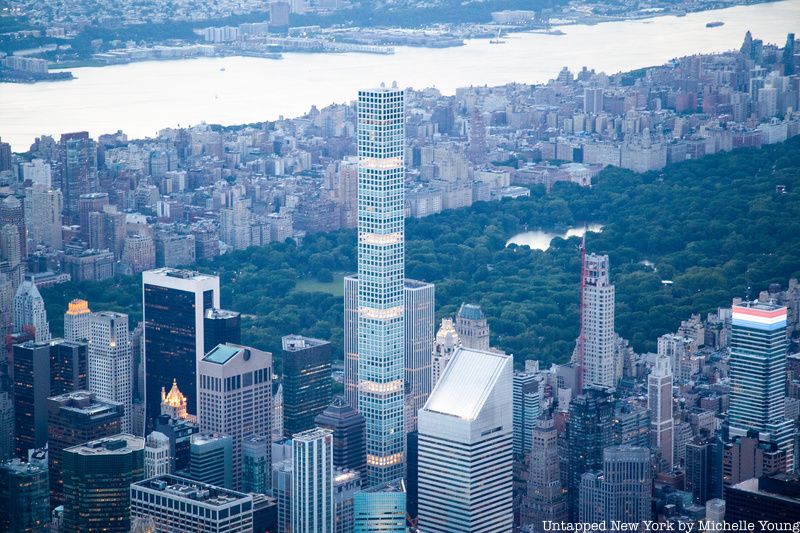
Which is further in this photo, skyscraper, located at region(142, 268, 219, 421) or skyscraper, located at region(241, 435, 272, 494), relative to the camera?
skyscraper, located at region(142, 268, 219, 421)

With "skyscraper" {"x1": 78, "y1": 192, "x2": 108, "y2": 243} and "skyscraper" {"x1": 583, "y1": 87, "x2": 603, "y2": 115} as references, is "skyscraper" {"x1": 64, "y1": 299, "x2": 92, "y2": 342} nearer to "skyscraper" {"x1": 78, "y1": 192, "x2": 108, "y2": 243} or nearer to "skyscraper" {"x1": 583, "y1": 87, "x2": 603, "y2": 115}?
"skyscraper" {"x1": 78, "y1": 192, "x2": 108, "y2": 243}

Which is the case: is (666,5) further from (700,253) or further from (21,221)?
(21,221)

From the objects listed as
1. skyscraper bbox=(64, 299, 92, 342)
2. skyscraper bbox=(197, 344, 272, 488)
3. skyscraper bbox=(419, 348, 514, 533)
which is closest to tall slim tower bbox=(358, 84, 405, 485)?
skyscraper bbox=(197, 344, 272, 488)

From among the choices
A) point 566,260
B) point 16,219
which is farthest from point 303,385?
point 566,260

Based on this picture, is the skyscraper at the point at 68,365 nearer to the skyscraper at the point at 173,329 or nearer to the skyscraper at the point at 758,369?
the skyscraper at the point at 173,329

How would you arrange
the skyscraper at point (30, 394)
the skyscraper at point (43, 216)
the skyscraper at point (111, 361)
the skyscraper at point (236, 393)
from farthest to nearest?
1. the skyscraper at point (43, 216)
2. the skyscraper at point (111, 361)
3. the skyscraper at point (30, 394)
4. the skyscraper at point (236, 393)

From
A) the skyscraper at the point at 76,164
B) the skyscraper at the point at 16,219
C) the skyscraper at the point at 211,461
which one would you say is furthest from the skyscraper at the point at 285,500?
the skyscraper at the point at 76,164
